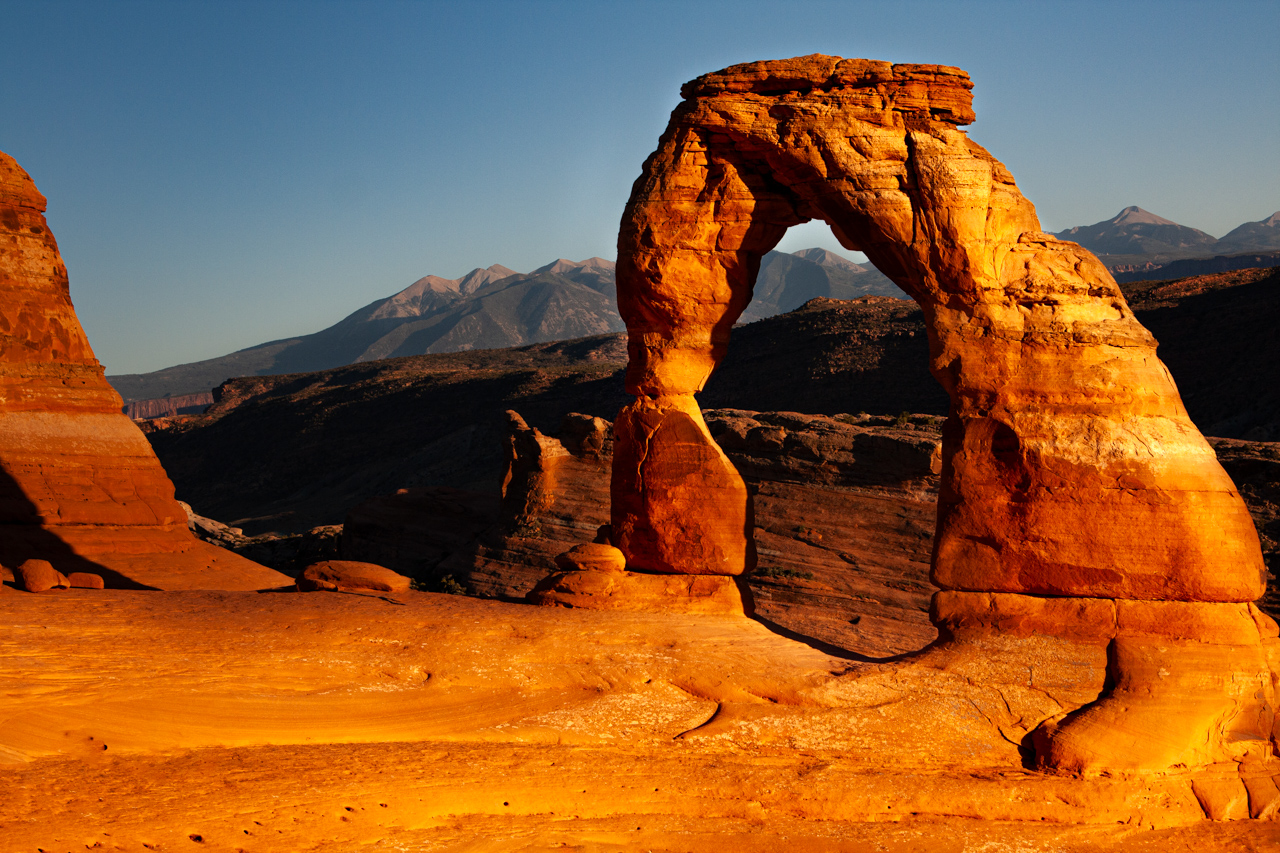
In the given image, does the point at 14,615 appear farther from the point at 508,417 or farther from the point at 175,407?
the point at 175,407

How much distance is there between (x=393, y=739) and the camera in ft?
24.9

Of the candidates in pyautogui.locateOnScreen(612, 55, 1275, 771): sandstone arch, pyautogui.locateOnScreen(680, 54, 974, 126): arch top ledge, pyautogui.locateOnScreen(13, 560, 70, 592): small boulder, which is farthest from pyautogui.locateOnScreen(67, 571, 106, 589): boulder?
pyautogui.locateOnScreen(680, 54, 974, 126): arch top ledge

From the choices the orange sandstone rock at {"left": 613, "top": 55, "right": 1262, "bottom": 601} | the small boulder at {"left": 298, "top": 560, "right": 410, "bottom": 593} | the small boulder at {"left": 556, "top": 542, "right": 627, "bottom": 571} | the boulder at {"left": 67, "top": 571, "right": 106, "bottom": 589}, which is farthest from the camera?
the boulder at {"left": 67, "top": 571, "right": 106, "bottom": 589}

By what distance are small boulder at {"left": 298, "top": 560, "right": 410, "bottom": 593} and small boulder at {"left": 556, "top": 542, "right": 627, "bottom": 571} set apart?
189 centimetres

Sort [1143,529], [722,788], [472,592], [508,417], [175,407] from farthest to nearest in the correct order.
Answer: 1. [175,407]
2. [508,417]
3. [472,592]
4. [1143,529]
5. [722,788]

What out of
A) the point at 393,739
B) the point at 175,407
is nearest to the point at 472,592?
the point at 393,739

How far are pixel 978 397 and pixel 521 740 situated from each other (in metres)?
5.58

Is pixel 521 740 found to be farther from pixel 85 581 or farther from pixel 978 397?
pixel 85 581

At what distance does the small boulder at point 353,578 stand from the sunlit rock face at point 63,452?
23.1ft

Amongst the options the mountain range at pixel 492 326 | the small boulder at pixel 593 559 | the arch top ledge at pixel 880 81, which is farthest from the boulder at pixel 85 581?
the mountain range at pixel 492 326

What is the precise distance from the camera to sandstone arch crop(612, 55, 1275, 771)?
8.99m

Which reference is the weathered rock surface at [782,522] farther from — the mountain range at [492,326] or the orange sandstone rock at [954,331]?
the mountain range at [492,326]

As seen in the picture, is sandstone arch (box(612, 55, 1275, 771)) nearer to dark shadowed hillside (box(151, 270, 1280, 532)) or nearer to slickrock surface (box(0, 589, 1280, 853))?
slickrock surface (box(0, 589, 1280, 853))

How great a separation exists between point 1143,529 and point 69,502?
17728mm
